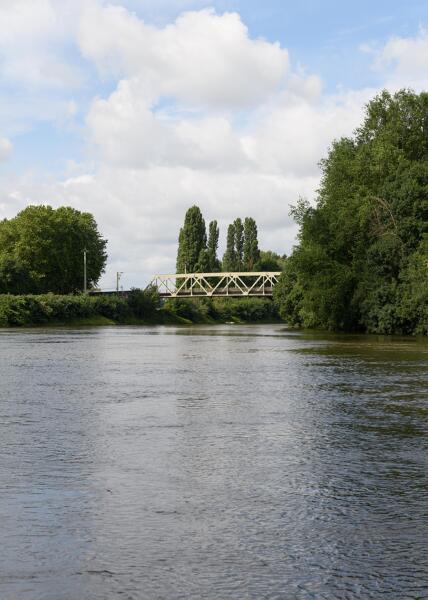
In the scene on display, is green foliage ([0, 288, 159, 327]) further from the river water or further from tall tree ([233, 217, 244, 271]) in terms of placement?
the river water

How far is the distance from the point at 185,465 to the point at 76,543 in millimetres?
3694

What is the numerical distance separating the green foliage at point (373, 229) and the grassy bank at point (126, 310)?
38.3m

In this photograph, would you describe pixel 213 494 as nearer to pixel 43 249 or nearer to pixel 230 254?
pixel 43 249

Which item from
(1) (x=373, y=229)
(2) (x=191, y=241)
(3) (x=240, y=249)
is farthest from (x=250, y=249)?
(1) (x=373, y=229)

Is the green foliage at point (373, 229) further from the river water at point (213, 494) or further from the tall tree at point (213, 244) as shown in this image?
the tall tree at point (213, 244)

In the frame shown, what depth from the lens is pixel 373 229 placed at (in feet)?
219

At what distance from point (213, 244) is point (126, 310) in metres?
40.6

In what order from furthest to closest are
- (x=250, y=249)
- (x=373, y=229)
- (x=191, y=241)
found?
(x=250, y=249) → (x=191, y=241) → (x=373, y=229)

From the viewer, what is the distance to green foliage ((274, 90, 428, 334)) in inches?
2470

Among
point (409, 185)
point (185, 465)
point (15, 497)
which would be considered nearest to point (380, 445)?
point (185, 465)

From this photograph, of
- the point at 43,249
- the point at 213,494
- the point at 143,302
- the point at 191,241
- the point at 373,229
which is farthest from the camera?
the point at 191,241

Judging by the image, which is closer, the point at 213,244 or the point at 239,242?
the point at 213,244

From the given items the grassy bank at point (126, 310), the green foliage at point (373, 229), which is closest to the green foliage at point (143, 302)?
the grassy bank at point (126, 310)

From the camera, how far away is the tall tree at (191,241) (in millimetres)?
149625
